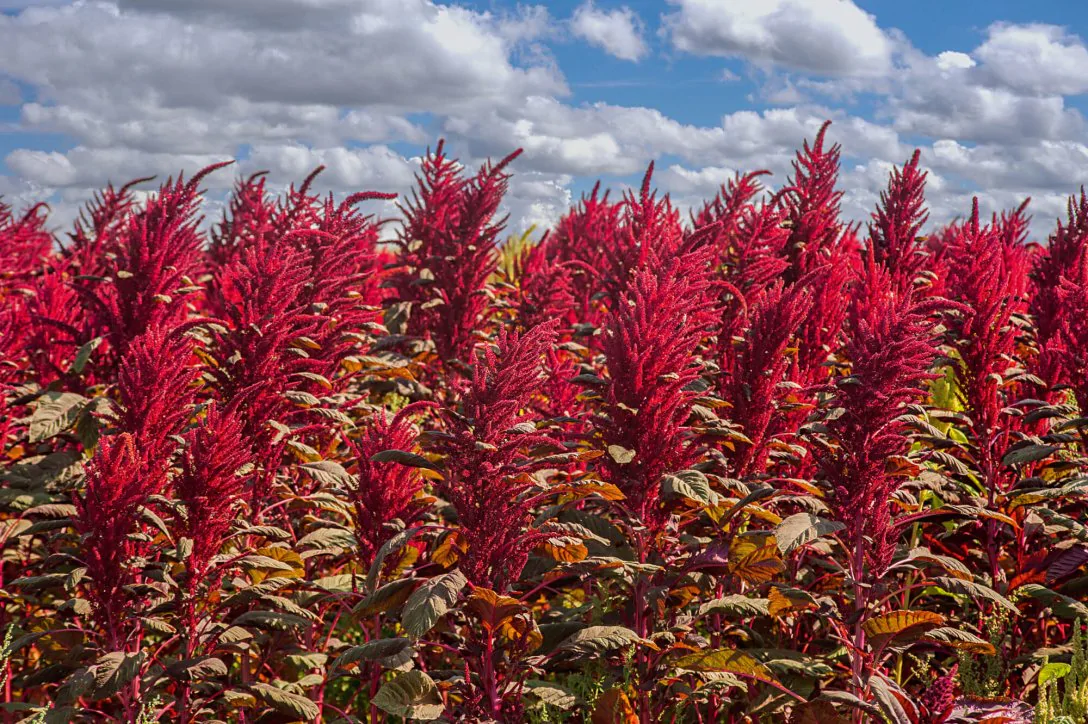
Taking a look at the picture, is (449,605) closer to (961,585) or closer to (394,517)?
(394,517)

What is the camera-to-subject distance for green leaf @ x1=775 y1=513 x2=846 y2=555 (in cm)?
293

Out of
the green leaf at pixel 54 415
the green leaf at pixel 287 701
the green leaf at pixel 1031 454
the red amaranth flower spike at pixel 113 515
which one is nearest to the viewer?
the red amaranth flower spike at pixel 113 515

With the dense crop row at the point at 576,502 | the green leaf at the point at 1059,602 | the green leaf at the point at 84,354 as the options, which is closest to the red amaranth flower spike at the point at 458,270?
the dense crop row at the point at 576,502

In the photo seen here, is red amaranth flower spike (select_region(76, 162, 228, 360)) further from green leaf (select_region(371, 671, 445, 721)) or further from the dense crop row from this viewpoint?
green leaf (select_region(371, 671, 445, 721))

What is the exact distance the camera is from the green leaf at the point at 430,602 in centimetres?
271

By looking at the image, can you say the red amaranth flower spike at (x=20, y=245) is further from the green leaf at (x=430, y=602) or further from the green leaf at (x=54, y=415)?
the green leaf at (x=430, y=602)

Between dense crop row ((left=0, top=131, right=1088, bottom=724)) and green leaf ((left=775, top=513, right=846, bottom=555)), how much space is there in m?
0.02

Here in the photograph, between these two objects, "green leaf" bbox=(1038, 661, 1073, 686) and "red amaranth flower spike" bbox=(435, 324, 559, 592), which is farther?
"green leaf" bbox=(1038, 661, 1073, 686)

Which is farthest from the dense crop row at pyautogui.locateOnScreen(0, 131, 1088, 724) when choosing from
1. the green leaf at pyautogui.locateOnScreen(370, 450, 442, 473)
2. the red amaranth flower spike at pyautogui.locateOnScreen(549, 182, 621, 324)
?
the red amaranth flower spike at pyautogui.locateOnScreen(549, 182, 621, 324)

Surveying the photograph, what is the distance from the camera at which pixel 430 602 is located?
2771mm

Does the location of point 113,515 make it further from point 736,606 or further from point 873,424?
point 873,424

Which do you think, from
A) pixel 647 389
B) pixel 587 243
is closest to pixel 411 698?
pixel 647 389

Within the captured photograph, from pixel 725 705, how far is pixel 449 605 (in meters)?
1.47

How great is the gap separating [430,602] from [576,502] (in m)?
1.20
